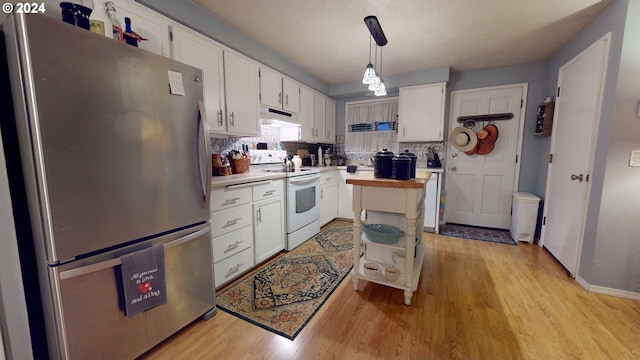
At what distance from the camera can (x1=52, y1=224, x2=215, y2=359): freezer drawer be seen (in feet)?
3.44

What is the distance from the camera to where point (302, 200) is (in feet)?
9.59

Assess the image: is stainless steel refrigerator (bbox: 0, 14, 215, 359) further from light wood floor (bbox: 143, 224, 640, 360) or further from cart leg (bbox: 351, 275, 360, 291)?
cart leg (bbox: 351, 275, 360, 291)

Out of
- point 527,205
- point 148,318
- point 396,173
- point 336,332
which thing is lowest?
point 336,332

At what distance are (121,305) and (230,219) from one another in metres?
0.88

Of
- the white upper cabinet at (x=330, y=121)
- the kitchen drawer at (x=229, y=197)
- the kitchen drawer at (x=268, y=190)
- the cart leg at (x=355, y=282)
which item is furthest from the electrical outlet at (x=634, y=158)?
the white upper cabinet at (x=330, y=121)

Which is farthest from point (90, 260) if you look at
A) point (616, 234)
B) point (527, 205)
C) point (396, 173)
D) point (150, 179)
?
point (527, 205)

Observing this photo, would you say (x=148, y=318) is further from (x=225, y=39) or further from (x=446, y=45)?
(x=446, y=45)

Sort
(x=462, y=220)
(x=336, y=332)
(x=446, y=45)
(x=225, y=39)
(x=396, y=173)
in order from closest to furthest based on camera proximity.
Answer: (x=336, y=332), (x=396, y=173), (x=225, y=39), (x=446, y=45), (x=462, y=220)

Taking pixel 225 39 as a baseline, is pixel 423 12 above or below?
above

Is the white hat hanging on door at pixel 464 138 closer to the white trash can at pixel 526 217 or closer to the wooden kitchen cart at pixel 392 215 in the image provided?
the white trash can at pixel 526 217

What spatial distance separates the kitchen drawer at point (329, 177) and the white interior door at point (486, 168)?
1799mm

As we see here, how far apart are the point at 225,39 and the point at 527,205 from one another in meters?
3.95

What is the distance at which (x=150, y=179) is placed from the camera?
126cm

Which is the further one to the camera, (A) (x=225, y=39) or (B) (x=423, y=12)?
(A) (x=225, y=39)
